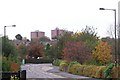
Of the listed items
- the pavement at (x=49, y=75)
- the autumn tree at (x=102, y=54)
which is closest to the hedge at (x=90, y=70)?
the pavement at (x=49, y=75)

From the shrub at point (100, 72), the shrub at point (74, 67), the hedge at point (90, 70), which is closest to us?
the hedge at point (90, 70)

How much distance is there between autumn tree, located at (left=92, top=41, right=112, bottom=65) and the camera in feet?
188

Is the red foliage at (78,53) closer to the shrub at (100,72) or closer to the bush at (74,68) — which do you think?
the bush at (74,68)

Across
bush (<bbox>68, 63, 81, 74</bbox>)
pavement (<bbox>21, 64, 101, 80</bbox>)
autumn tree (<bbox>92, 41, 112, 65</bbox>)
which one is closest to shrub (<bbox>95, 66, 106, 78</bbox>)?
pavement (<bbox>21, 64, 101, 80</bbox>)

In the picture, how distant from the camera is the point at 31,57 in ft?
382

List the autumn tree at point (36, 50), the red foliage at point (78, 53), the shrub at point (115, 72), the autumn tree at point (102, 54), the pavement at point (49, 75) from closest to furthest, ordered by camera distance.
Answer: the shrub at point (115, 72), the pavement at point (49, 75), the autumn tree at point (102, 54), the red foliage at point (78, 53), the autumn tree at point (36, 50)

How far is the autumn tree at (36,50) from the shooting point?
112 meters

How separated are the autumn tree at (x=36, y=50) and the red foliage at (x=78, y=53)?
49.7 meters

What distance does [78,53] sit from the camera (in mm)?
60312

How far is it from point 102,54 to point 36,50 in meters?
57.0

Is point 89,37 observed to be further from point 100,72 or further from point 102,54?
point 100,72

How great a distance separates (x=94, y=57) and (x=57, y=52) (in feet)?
104

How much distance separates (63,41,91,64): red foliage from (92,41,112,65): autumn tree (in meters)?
1.26

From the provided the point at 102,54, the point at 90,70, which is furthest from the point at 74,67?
the point at 90,70
